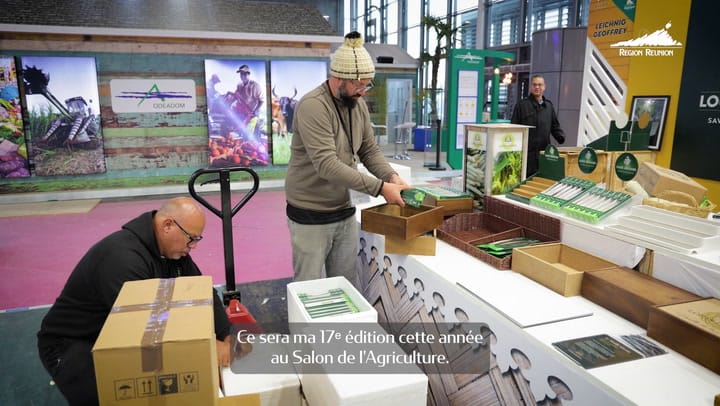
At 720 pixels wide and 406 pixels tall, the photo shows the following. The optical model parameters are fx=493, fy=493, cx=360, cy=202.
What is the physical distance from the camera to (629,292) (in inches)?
70.7

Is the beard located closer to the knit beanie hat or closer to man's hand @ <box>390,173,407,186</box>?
the knit beanie hat

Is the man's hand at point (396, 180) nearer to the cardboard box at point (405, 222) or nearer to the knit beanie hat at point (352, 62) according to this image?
the cardboard box at point (405, 222)

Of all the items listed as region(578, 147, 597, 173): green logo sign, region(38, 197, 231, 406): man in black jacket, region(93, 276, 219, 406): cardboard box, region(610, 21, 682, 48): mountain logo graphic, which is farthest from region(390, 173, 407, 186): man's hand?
region(610, 21, 682, 48): mountain logo graphic

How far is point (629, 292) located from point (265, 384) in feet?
4.88

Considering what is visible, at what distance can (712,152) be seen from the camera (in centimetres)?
350

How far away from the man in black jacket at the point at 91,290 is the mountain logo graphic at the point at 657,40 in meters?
3.62

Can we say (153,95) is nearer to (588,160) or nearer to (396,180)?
(396,180)

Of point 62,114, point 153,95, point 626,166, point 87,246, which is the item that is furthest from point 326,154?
point 62,114

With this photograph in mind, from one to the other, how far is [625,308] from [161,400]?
5.29 ft

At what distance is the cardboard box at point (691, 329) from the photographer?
1.50 m

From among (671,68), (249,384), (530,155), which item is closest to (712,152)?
(671,68)

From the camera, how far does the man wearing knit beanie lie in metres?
2.62

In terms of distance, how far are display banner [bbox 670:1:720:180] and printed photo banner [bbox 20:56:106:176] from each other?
802 cm

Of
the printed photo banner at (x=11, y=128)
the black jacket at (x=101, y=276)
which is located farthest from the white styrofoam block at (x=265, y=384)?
the printed photo banner at (x=11, y=128)
